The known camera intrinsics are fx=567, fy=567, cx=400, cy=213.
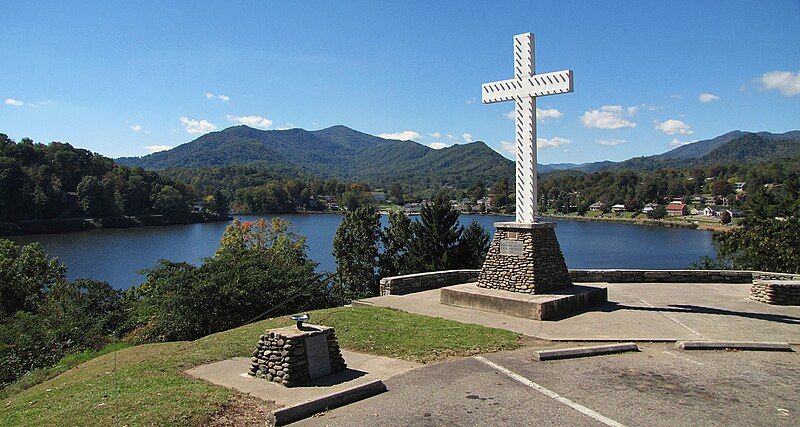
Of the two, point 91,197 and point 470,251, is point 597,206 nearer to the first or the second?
point 91,197

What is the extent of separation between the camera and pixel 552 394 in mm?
6695

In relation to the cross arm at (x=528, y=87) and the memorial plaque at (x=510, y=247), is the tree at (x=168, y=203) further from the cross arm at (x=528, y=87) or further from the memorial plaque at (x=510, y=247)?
the memorial plaque at (x=510, y=247)

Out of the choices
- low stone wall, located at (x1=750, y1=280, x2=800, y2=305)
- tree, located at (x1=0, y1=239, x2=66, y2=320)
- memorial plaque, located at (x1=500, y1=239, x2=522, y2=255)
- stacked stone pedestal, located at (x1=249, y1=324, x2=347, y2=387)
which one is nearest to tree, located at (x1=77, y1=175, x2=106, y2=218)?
tree, located at (x1=0, y1=239, x2=66, y2=320)

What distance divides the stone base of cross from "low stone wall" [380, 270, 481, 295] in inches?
109

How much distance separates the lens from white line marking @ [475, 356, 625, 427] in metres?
5.89

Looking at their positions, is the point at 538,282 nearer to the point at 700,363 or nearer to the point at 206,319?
the point at 700,363

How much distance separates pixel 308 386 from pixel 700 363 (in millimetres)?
5553

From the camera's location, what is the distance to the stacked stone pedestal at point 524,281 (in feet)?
39.0

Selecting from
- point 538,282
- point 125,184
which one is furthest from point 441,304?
point 125,184

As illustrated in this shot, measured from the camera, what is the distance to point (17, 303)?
78.7 ft

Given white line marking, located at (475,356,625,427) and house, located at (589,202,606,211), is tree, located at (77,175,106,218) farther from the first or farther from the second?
house, located at (589,202,606,211)

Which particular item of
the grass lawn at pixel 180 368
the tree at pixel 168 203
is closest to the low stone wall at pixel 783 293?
the grass lawn at pixel 180 368

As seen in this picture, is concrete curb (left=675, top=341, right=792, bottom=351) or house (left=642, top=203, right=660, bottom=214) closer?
concrete curb (left=675, top=341, right=792, bottom=351)

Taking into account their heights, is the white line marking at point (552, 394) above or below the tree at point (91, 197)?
below
